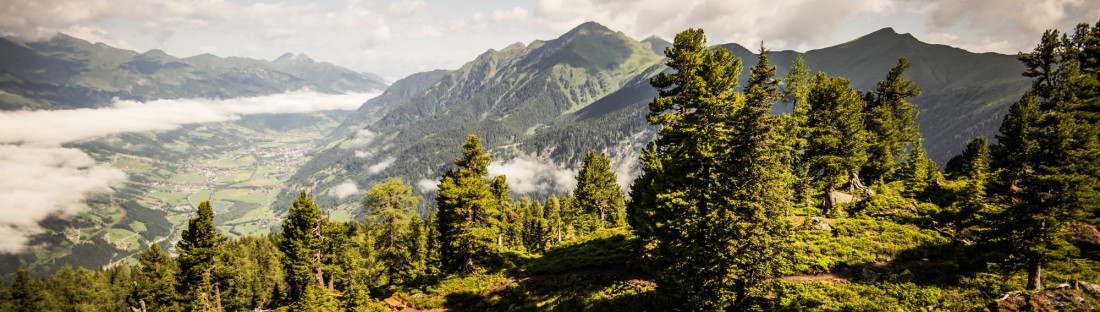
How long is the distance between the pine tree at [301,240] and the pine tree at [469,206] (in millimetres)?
15482

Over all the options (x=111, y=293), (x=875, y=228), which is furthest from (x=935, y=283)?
(x=111, y=293)

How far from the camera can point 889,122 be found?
47344 mm

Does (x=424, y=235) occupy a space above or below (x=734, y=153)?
below

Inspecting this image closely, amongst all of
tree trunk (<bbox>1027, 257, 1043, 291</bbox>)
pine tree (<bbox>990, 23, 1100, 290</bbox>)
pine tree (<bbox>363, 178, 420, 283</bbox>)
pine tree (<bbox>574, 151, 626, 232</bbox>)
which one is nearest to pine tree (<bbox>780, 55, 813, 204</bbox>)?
pine tree (<bbox>990, 23, 1100, 290</bbox>)

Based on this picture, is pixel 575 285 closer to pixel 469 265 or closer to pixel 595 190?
pixel 469 265

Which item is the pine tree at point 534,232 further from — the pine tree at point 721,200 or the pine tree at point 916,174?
the pine tree at point 721,200

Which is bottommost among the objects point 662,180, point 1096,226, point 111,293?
point 111,293

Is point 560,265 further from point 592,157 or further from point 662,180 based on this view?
point 592,157

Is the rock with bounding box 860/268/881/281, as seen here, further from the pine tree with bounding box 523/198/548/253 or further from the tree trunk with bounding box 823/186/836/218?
the pine tree with bounding box 523/198/548/253

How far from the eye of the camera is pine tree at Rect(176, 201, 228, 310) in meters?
46.9

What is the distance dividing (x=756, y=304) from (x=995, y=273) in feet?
52.8

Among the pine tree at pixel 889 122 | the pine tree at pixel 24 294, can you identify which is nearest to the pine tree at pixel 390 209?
the pine tree at pixel 889 122

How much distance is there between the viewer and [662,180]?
27.6 metres

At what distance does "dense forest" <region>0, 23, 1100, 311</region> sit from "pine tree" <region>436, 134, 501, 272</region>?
0.65ft
